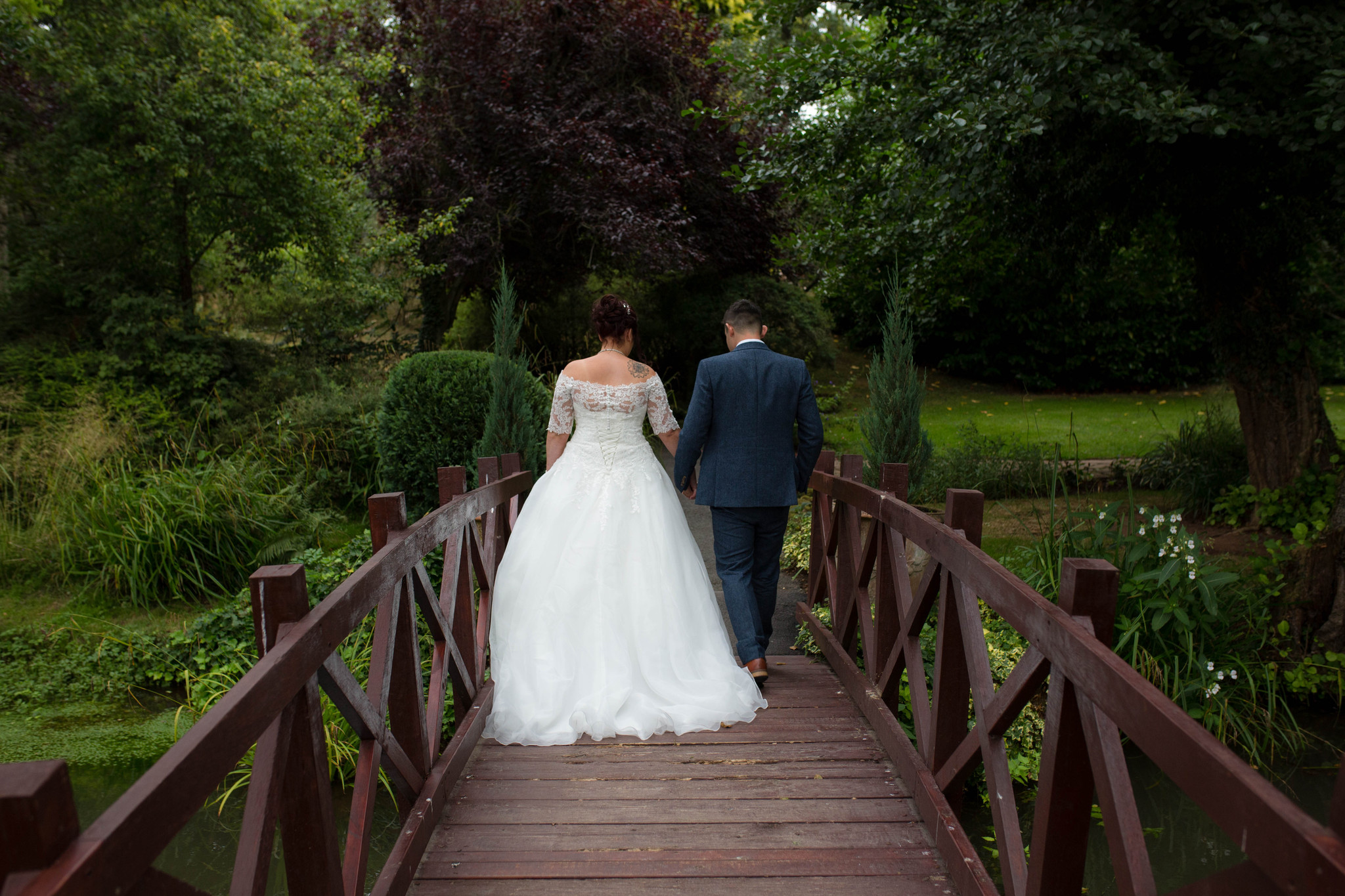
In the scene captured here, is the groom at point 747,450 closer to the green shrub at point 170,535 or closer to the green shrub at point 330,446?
the green shrub at point 170,535

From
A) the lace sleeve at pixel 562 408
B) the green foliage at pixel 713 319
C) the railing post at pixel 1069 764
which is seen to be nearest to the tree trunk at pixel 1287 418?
the lace sleeve at pixel 562 408

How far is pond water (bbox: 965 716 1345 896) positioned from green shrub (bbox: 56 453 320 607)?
5.47 meters

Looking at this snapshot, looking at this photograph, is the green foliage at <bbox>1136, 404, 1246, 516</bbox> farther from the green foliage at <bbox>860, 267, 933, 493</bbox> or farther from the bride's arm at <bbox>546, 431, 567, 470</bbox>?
the bride's arm at <bbox>546, 431, 567, 470</bbox>

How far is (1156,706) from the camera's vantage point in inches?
59.9

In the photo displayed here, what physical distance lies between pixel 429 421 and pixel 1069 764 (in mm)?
6037

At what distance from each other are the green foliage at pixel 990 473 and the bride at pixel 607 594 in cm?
459

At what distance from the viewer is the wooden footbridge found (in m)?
1.29

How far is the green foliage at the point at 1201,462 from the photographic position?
7770 millimetres

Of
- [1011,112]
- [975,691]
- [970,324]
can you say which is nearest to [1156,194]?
[1011,112]

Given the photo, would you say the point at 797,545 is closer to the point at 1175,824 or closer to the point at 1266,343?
the point at 1175,824

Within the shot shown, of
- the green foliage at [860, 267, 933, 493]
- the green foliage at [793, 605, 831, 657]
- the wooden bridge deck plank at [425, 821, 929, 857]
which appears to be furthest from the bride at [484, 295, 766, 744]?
the green foliage at [860, 267, 933, 493]

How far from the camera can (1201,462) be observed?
8.19 m

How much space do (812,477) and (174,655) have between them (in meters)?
4.36

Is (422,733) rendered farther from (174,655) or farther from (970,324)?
(970,324)
